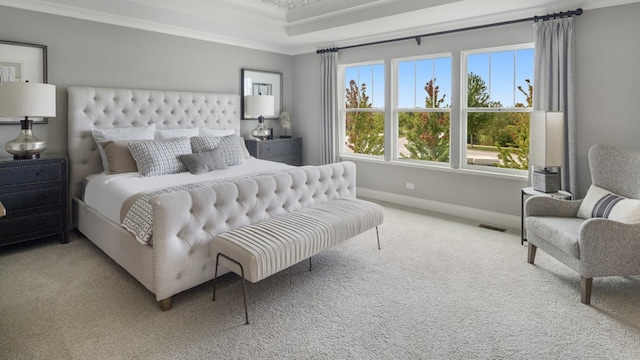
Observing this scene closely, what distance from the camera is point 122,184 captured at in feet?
10.9

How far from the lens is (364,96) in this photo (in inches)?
235

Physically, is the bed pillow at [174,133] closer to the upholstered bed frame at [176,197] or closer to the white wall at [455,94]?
the upholstered bed frame at [176,197]

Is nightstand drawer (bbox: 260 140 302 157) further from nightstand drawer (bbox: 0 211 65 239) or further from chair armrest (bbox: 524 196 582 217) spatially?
chair armrest (bbox: 524 196 582 217)

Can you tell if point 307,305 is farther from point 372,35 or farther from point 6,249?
point 372,35

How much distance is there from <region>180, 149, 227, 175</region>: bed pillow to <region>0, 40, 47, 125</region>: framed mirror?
1.60 m

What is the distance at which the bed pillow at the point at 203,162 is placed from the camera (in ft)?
12.6

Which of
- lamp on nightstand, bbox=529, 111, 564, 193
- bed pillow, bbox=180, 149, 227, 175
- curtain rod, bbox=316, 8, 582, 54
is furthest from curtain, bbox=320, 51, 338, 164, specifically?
lamp on nightstand, bbox=529, 111, 564, 193

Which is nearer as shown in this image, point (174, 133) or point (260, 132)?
point (174, 133)

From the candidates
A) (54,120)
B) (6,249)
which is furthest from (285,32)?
(6,249)

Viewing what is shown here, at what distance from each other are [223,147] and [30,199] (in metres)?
1.90

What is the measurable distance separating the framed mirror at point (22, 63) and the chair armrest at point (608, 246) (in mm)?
5032

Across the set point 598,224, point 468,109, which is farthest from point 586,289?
point 468,109

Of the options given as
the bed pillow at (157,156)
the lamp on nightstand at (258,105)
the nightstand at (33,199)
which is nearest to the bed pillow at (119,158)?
the bed pillow at (157,156)

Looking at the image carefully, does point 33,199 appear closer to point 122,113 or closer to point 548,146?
point 122,113
